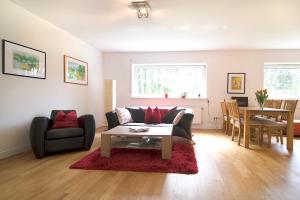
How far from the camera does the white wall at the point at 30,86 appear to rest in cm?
331

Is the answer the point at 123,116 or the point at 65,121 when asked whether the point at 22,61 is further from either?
the point at 123,116

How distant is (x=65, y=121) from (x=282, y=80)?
608 centimetres

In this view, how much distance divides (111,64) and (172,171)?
15.9ft

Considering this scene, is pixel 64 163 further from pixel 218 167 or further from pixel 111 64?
pixel 111 64

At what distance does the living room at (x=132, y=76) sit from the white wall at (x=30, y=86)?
0.06ft

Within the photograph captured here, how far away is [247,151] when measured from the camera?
3848mm

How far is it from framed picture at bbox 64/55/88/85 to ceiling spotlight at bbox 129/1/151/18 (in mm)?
2137

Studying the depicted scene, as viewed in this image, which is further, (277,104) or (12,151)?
(277,104)

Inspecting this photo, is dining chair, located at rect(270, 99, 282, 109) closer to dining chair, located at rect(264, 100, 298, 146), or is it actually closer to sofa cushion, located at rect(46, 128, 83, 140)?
dining chair, located at rect(264, 100, 298, 146)

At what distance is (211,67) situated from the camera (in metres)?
6.47

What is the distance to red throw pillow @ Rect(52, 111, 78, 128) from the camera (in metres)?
3.66

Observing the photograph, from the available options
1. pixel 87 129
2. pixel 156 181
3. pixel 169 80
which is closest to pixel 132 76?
pixel 169 80

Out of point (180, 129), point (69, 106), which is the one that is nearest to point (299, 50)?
point (180, 129)

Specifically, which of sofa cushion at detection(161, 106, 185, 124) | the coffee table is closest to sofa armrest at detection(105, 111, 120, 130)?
sofa cushion at detection(161, 106, 185, 124)
